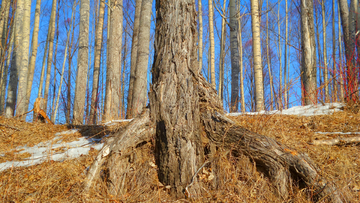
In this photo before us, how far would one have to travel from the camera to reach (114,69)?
6246 millimetres

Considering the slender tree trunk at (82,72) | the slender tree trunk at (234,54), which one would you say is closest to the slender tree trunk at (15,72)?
the slender tree trunk at (82,72)

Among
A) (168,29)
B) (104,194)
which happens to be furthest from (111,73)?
(104,194)

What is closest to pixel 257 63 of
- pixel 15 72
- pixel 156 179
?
Result: pixel 156 179

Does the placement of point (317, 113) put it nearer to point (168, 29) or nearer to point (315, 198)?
point (315, 198)

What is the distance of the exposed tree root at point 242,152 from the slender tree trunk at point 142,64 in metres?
3.10

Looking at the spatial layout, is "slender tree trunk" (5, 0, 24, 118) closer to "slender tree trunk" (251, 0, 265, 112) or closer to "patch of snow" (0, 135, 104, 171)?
"patch of snow" (0, 135, 104, 171)

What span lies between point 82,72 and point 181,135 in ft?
17.2

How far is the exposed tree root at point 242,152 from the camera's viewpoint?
214 cm

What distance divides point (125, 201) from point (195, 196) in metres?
0.70

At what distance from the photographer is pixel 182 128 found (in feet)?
7.61

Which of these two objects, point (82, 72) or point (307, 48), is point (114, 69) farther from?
point (307, 48)

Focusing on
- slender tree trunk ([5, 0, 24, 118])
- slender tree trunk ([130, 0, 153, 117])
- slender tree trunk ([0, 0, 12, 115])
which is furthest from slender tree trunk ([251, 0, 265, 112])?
slender tree trunk ([5, 0, 24, 118])

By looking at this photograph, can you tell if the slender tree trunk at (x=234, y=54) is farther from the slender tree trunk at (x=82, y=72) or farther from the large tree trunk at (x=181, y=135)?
the large tree trunk at (x=181, y=135)

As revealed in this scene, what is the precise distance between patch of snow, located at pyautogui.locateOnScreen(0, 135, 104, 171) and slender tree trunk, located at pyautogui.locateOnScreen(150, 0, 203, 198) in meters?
1.49
